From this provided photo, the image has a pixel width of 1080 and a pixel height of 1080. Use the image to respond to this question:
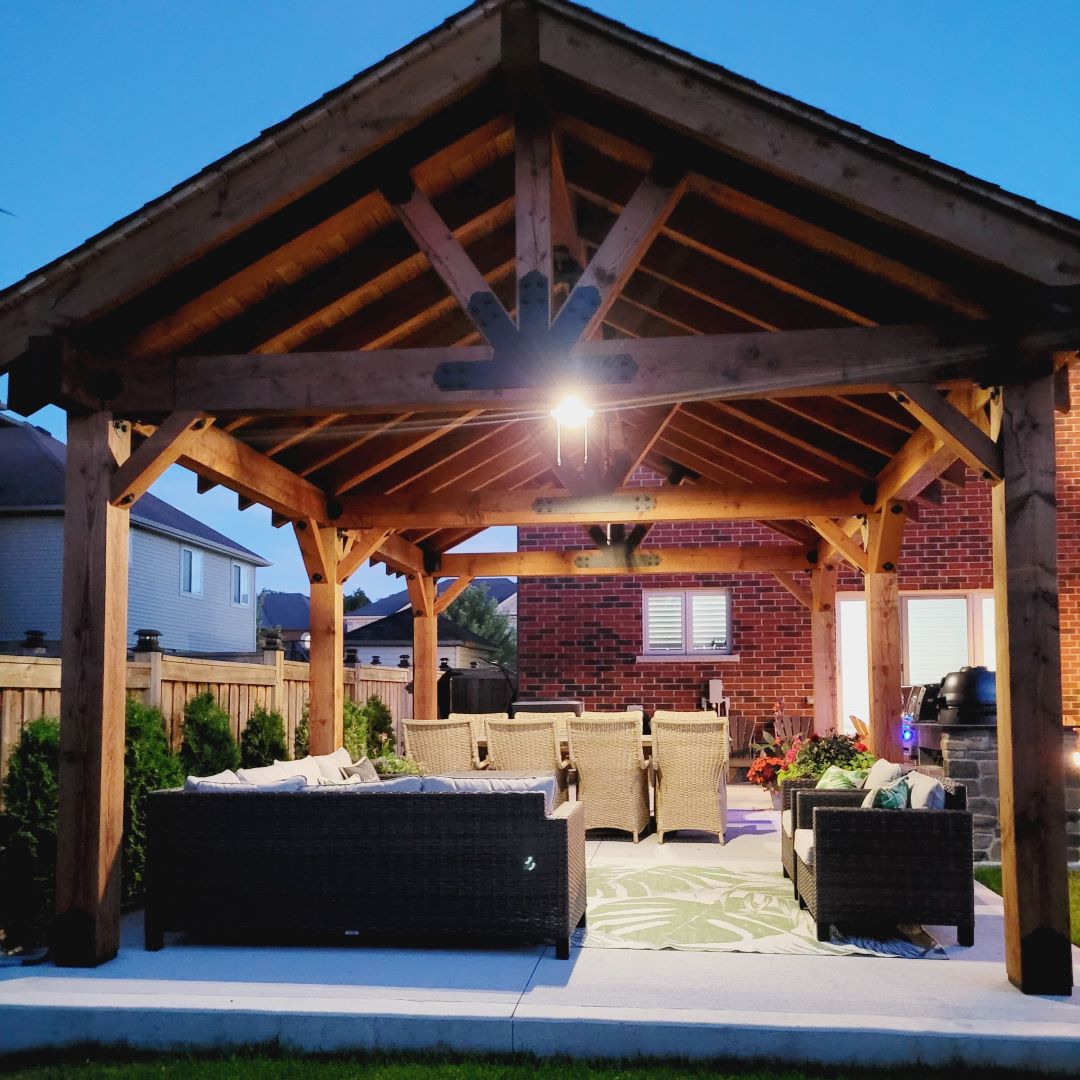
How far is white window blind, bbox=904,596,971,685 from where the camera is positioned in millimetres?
14422

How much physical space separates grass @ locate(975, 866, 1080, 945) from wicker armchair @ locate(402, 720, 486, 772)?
408 cm

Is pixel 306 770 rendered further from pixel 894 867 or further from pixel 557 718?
pixel 557 718

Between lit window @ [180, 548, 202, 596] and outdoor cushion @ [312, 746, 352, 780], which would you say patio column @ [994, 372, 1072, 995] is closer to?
outdoor cushion @ [312, 746, 352, 780]

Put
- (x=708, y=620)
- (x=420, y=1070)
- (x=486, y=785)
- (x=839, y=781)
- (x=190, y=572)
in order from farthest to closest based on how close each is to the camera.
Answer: (x=190, y=572), (x=708, y=620), (x=839, y=781), (x=486, y=785), (x=420, y=1070)

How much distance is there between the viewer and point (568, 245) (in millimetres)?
7219

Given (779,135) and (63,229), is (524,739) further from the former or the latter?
(63,229)

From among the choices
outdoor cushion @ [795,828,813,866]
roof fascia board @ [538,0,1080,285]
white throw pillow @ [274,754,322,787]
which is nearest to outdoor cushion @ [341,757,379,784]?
white throw pillow @ [274,754,322,787]

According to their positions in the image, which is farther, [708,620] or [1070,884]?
[708,620]

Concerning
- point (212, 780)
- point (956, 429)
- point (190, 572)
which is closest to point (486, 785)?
point (212, 780)

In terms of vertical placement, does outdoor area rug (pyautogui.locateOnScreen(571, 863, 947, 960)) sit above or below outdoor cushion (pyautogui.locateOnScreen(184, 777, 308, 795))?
below

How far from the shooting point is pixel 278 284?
256 inches

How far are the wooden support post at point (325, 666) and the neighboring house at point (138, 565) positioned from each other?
10.1 meters

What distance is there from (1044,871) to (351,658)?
9391mm

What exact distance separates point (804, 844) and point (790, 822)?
0.95m
